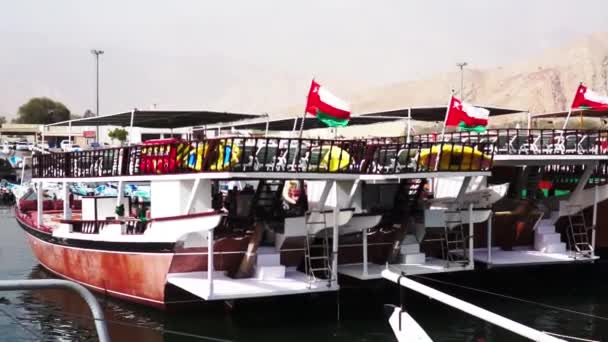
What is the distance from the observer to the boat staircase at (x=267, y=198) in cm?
1989

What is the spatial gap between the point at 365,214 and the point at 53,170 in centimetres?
1047

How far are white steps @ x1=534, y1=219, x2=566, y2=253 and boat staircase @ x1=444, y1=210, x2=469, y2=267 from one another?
323 centimetres

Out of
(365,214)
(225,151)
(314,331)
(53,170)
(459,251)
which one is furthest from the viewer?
(53,170)

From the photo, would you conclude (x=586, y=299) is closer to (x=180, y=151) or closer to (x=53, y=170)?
(x=180, y=151)

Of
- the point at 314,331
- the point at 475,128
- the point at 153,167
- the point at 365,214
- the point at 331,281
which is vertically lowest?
the point at 314,331

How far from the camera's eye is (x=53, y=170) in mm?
23484

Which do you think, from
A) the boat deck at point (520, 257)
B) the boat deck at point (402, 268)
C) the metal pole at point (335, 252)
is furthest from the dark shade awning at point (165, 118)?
the boat deck at point (520, 257)

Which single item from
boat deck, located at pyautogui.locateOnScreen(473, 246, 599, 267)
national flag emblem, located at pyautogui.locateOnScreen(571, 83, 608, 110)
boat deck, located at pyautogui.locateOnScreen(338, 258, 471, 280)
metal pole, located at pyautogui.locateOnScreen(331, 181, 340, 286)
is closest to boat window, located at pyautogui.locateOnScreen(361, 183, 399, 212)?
boat deck, located at pyautogui.locateOnScreen(338, 258, 471, 280)

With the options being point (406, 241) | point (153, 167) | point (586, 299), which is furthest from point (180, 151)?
point (586, 299)

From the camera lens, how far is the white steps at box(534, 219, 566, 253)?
76.3ft

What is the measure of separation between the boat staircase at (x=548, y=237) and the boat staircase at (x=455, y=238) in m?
3.23

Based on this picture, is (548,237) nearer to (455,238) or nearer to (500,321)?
(455,238)

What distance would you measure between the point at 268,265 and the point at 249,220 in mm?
1404

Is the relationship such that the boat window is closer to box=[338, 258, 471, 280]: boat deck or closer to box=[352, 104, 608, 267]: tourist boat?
box=[352, 104, 608, 267]: tourist boat
